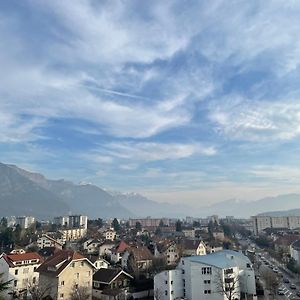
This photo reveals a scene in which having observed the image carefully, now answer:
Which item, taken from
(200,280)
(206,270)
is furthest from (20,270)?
(206,270)

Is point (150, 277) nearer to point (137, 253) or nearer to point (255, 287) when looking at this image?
point (137, 253)

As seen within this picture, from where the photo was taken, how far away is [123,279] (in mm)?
37000

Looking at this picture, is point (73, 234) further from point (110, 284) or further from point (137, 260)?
point (110, 284)

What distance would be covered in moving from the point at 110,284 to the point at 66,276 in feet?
16.1

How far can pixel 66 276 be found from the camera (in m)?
32.8

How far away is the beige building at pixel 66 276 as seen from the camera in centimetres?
3222

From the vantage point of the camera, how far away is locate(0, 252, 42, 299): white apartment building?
35594 millimetres

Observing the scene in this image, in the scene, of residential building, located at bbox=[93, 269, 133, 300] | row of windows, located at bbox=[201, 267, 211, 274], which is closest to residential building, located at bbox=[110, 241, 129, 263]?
residential building, located at bbox=[93, 269, 133, 300]

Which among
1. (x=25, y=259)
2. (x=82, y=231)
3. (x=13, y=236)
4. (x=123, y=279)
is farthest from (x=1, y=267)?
(x=82, y=231)

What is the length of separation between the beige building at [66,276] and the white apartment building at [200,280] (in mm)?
7081

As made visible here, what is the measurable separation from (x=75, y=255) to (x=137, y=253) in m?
16.6

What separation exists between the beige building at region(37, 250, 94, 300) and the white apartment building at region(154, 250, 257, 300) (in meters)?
7.08

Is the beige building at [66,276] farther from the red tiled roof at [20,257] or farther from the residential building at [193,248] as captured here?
the residential building at [193,248]

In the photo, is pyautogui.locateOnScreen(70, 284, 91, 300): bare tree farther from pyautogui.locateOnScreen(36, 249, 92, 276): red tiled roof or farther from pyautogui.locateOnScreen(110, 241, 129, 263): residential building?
pyautogui.locateOnScreen(110, 241, 129, 263): residential building
